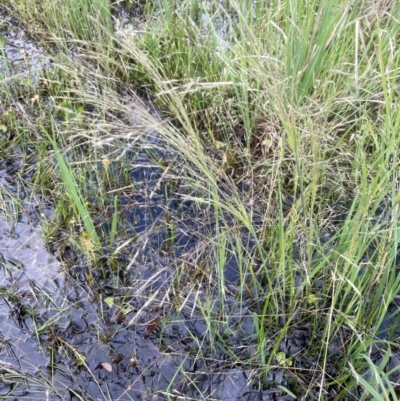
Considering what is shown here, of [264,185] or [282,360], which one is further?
[264,185]

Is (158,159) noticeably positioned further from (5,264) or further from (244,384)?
(244,384)

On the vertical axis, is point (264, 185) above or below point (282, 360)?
above

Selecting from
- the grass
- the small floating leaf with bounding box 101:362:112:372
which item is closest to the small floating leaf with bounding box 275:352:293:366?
the grass

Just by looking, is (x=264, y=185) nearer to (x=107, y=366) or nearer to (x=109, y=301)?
(x=109, y=301)

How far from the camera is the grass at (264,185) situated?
1.15m

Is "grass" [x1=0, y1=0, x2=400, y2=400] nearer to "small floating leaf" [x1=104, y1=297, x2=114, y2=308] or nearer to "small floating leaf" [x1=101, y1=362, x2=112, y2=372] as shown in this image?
"small floating leaf" [x1=104, y1=297, x2=114, y2=308]

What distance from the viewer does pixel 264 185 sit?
1.42m

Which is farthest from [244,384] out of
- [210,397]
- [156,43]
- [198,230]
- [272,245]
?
[156,43]

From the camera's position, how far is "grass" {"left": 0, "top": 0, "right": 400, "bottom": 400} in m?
1.15

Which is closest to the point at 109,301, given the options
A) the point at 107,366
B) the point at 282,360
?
the point at 107,366

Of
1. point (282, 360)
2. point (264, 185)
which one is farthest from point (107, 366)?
point (264, 185)

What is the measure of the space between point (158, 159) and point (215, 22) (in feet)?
3.22

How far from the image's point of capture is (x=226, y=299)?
4.58 feet

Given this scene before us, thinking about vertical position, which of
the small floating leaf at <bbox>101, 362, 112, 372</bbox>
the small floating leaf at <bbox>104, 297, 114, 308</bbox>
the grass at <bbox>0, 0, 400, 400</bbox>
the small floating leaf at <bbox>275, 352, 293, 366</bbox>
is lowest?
the small floating leaf at <bbox>275, 352, 293, 366</bbox>
